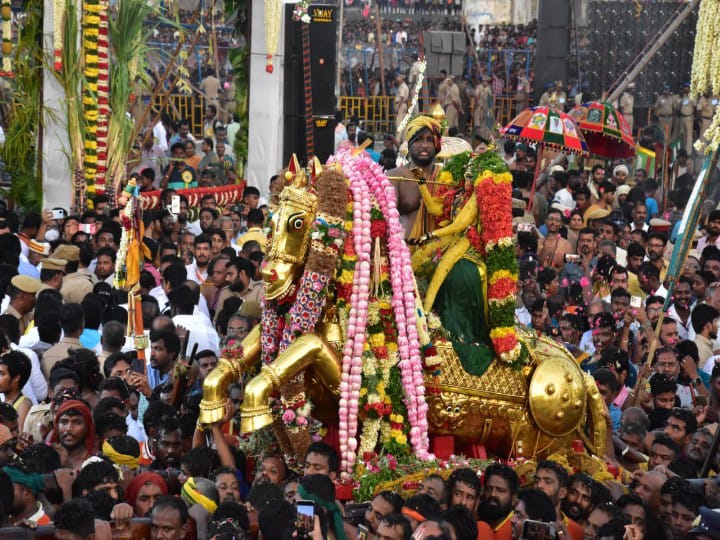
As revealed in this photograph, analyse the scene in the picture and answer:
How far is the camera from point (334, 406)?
8.33 metres

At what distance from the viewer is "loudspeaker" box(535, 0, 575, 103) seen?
90.8 feet

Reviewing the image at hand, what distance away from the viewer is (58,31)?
16000 mm

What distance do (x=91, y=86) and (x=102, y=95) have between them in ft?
0.53

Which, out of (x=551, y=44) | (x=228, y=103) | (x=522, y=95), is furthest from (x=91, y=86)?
(x=522, y=95)

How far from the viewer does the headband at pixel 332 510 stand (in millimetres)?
6871

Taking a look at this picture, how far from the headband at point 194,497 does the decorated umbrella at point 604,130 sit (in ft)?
31.1

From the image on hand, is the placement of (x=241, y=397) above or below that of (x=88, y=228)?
below

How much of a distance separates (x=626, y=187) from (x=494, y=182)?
1084 cm

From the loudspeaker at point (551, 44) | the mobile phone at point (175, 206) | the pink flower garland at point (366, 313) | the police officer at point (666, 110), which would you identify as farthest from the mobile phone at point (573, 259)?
the loudspeaker at point (551, 44)

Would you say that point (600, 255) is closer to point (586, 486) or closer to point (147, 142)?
point (586, 486)

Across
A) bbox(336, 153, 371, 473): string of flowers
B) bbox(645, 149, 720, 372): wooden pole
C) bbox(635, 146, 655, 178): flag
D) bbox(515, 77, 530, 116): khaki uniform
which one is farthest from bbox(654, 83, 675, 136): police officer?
bbox(336, 153, 371, 473): string of flowers

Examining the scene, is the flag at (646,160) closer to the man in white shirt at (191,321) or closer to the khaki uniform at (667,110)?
the khaki uniform at (667,110)

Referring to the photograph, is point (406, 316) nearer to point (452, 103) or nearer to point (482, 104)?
point (452, 103)

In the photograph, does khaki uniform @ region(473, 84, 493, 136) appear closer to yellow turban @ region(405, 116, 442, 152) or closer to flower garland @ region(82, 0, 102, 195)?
flower garland @ region(82, 0, 102, 195)
